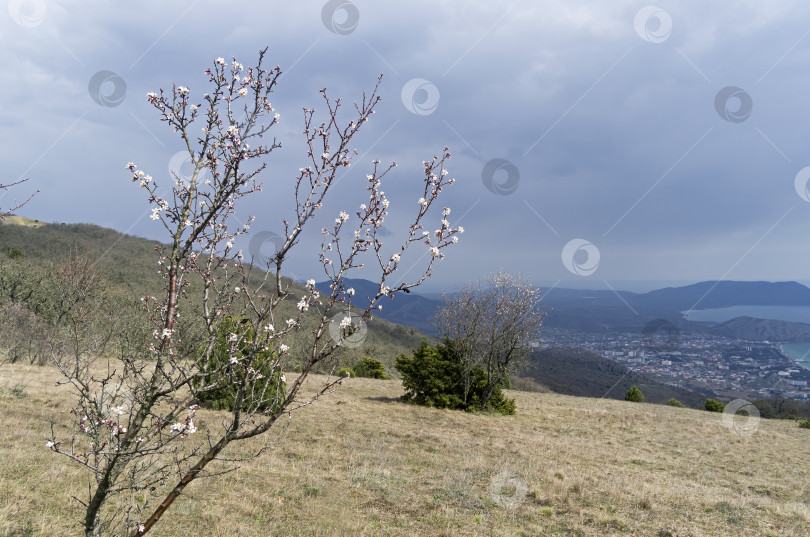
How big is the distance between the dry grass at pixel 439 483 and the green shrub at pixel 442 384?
3598 millimetres

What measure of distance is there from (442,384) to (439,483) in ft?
42.8

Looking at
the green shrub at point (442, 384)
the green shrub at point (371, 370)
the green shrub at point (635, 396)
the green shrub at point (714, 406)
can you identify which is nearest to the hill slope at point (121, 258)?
the green shrub at point (371, 370)

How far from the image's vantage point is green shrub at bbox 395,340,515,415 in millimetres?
23625

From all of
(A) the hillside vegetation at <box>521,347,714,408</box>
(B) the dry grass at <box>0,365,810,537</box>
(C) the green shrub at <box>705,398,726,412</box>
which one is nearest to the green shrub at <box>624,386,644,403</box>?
(C) the green shrub at <box>705,398,726,412</box>

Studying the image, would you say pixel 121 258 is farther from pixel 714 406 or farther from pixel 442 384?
pixel 714 406

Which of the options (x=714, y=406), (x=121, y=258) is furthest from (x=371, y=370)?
(x=121, y=258)

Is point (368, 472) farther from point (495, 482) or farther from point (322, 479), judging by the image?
point (495, 482)

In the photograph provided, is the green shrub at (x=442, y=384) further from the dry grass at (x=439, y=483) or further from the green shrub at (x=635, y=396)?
the green shrub at (x=635, y=396)

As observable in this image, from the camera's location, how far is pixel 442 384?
23672 millimetres

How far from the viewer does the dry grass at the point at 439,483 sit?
7.83 m

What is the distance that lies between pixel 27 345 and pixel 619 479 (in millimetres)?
34160

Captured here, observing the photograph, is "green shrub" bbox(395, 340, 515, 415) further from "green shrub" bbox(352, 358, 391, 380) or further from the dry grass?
"green shrub" bbox(352, 358, 391, 380)

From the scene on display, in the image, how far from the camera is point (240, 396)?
11.4 feet

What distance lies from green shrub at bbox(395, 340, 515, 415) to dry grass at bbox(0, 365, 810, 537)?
360 cm
